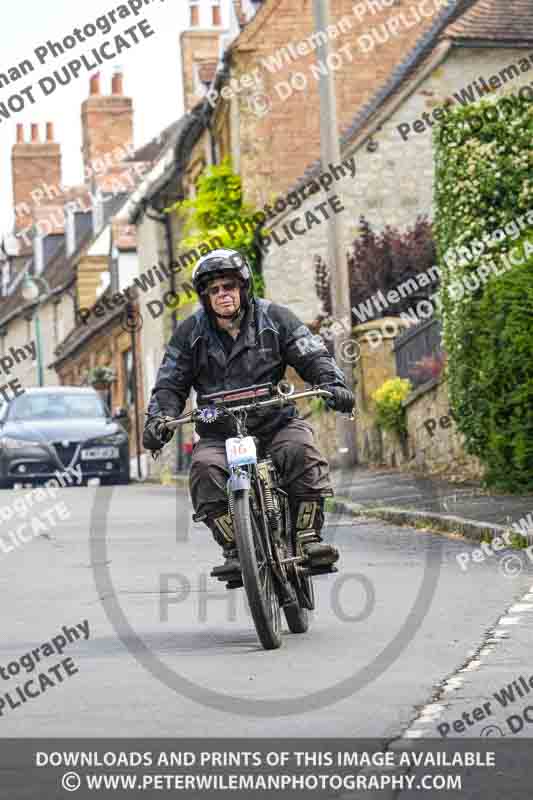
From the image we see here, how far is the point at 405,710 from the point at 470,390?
10.2 metres

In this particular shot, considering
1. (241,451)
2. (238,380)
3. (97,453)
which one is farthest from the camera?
(97,453)

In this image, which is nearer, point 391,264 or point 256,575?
point 256,575

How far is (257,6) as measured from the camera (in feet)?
114

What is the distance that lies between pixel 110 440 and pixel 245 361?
18687 millimetres

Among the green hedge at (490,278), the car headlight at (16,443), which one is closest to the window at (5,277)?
the car headlight at (16,443)

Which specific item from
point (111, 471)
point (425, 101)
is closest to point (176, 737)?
point (111, 471)

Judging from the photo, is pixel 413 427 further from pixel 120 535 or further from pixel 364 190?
pixel 364 190

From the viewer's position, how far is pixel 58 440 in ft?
86.5

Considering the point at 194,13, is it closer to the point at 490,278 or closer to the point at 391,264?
Answer: the point at 391,264

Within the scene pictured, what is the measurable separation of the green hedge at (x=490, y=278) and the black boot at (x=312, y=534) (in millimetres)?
6367

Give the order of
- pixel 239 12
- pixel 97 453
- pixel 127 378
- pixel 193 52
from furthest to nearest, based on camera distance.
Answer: pixel 127 378 < pixel 193 52 < pixel 239 12 < pixel 97 453

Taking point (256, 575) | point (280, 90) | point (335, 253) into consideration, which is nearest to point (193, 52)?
point (280, 90)

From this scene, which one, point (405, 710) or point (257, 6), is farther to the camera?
point (257, 6)

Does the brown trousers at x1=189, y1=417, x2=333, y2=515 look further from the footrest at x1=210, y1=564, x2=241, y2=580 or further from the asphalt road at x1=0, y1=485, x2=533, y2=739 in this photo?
the asphalt road at x1=0, y1=485, x2=533, y2=739
